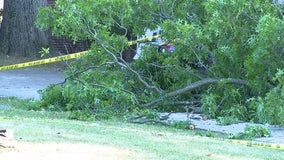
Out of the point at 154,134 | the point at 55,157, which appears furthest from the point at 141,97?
the point at 55,157

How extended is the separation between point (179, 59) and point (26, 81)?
6322 mm

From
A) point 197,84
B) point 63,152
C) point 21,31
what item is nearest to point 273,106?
point 197,84

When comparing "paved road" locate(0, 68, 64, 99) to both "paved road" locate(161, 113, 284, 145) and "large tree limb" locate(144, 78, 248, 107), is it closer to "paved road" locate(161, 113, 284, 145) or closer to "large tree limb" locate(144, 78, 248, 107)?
"large tree limb" locate(144, 78, 248, 107)

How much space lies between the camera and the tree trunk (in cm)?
2264

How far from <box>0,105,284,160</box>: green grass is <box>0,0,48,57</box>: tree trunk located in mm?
14508

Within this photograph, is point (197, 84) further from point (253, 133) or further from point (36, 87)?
point (36, 87)

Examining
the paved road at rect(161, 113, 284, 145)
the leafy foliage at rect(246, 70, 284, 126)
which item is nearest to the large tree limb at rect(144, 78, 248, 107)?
the paved road at rect(161, 113, 284, 145)

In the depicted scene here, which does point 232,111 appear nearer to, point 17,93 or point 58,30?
point 58,30

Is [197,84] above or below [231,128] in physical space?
above

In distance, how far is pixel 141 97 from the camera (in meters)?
11.2

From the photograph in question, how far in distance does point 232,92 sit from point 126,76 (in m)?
1.99

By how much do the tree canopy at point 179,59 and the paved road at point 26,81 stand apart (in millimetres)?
2420

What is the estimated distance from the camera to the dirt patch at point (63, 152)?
5758 millimetres

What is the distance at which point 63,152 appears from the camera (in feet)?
19.7
